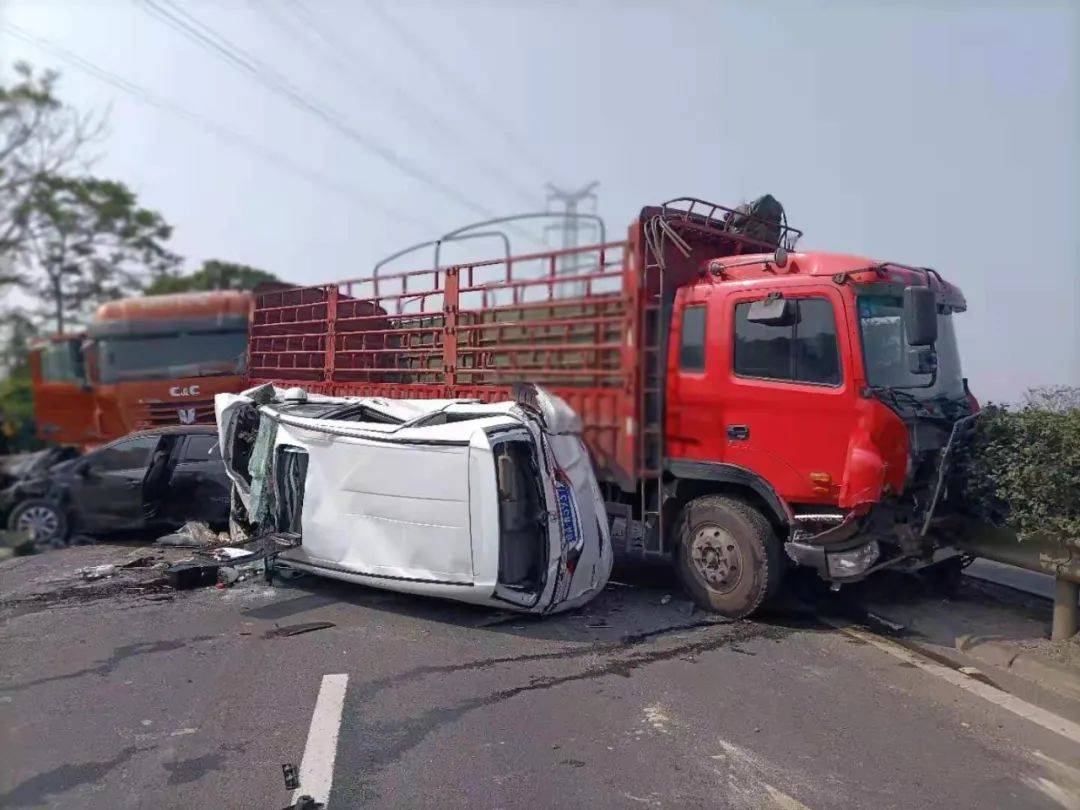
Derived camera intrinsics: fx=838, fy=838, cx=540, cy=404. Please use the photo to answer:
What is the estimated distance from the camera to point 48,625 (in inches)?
245

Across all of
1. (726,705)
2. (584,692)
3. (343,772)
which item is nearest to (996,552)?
(726,705)

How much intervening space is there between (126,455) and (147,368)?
8.19 feet

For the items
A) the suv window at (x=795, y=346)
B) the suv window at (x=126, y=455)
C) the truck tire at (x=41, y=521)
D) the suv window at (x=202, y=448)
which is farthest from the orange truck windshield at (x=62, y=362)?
the suv window at (x=795, y=346)

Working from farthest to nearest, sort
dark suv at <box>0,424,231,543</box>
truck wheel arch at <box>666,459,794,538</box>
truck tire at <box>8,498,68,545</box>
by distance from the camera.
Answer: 1. truck tire at <box>8,498,68,545</box>
2. dark suv at <box>0,424,231,543</box>
3. truck wheel arch at <box>666,459,794,538</box>

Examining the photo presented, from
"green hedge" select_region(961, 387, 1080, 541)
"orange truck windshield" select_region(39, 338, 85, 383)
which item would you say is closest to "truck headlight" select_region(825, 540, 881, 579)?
"green hedge" select_region(961, 387, 1080, 541)

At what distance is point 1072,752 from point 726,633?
229 cm

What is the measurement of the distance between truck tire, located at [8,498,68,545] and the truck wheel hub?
697 cm

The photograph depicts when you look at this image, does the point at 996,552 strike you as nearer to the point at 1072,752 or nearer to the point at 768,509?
the point at 768,509

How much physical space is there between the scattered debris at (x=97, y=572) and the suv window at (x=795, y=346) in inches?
236

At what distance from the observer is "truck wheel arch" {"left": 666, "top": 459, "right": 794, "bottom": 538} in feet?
20.0

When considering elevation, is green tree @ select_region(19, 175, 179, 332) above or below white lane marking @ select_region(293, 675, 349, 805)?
above

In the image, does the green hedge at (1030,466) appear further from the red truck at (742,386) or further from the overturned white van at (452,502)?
the overturned white van at (452,502)

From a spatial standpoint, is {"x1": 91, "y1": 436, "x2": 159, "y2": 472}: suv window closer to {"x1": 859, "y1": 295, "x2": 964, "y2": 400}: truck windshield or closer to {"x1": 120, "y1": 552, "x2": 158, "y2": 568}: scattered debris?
{"x1": 120, "y1": 552, "x2": 158, "y2": 568}: scattered debris

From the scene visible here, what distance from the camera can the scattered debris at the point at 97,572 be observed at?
25.3ft
